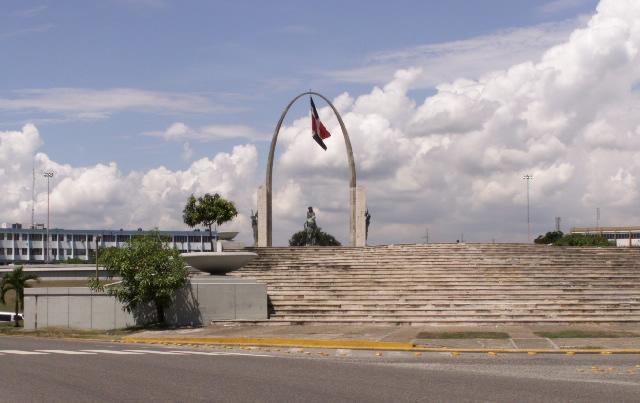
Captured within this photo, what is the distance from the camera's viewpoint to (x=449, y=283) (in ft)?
125

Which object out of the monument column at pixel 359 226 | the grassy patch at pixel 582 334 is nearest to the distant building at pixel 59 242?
the monument column at pixel 359 226

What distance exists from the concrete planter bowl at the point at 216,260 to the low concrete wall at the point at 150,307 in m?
0.89

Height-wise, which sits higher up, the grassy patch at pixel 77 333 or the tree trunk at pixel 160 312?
the tree trunk at pixel 160 312

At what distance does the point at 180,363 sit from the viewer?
62.5 feet

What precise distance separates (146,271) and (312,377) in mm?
19291

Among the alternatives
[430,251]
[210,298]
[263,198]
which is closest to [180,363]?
[210,298]

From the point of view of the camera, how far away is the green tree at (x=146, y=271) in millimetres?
34250

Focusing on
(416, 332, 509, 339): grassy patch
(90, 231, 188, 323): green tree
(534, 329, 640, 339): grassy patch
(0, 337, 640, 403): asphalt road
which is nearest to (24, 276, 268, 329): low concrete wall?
(90, 231, 188, 323): green tree

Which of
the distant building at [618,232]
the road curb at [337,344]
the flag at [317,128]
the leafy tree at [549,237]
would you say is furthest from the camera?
the distant building at [618,232]

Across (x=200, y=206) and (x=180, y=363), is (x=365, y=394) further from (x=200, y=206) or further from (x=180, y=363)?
(x=200, y=206)

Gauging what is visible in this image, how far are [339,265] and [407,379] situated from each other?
26.6 m

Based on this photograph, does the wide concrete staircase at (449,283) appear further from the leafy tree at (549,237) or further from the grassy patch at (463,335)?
the leafy tree at (549,237)

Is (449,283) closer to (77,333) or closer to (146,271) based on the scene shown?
(146,271)

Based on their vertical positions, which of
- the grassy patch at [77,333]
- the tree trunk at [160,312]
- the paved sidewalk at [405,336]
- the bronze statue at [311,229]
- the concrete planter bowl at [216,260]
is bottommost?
the grassy patch at [77,333]
